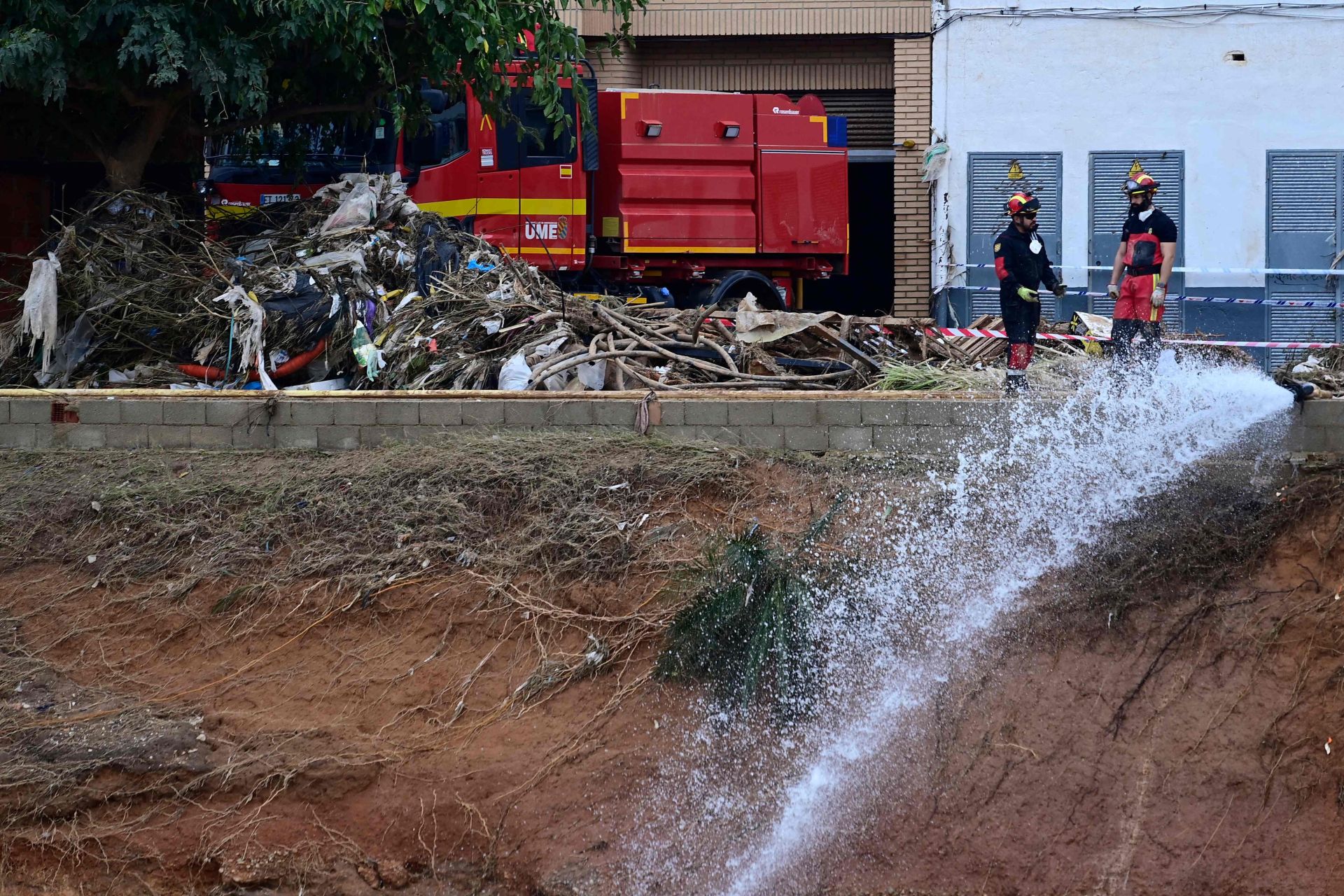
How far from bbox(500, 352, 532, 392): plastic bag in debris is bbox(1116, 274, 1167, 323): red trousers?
13.0 feet

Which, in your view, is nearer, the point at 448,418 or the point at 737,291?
the point at 448,418

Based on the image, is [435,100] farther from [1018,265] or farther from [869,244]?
[869,244]

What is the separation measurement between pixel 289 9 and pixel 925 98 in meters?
7.53

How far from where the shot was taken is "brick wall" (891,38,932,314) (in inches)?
547

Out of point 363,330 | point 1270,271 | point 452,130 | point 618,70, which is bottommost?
point 363,330

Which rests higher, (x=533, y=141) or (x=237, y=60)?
(x=237, y=60)

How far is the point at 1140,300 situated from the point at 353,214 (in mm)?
5626

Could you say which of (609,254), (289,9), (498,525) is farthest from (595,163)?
(498,525)

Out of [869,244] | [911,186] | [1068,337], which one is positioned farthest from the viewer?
[869,244]

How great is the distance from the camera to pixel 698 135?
1228 cm

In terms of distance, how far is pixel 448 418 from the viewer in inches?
306

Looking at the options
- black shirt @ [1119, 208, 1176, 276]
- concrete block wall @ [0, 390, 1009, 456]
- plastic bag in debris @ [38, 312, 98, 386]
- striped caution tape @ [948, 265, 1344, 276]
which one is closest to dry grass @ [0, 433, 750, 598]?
concrete block wall @ [0, 390, 1009, 456]

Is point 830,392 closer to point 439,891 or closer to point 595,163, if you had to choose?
point 439,891

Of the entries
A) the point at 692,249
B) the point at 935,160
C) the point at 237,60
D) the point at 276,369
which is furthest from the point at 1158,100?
the point at 276,369
